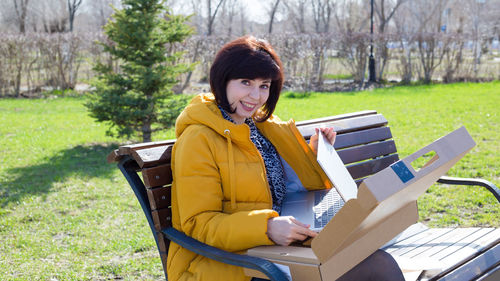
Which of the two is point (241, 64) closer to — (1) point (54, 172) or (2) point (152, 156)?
(2) point (152, 156)

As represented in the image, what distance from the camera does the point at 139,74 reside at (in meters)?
7.95

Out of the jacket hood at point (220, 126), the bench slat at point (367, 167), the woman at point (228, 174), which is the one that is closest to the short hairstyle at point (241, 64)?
the woman at point (228, 174)

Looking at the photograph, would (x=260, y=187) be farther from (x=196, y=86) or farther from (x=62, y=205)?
(x=196, y=86)

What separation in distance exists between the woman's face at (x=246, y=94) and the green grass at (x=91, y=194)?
174 centimetres

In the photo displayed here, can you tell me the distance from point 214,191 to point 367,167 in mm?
1604

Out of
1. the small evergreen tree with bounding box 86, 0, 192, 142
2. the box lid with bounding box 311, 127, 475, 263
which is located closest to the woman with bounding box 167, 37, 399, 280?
the box lid with bounding box 311, 127, 475, 263

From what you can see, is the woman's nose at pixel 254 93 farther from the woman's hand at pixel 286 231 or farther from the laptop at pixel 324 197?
the woman's hand at pixel 286 231

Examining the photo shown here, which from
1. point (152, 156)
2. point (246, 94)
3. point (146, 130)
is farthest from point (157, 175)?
point (146, 130)

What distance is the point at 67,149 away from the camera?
27.2 ft

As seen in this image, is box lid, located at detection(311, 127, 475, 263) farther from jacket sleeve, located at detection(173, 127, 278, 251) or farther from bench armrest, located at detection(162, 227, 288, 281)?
jacket sleeve, located at detection(173, 127, 278, 251)

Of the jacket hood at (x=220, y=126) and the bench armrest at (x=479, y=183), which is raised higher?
the jacket hood at (x=220, y=126)

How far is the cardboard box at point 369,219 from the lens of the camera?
1.51 metres

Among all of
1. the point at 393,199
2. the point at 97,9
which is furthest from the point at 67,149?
the point at 97,9

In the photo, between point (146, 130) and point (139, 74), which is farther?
point (146, 130)
